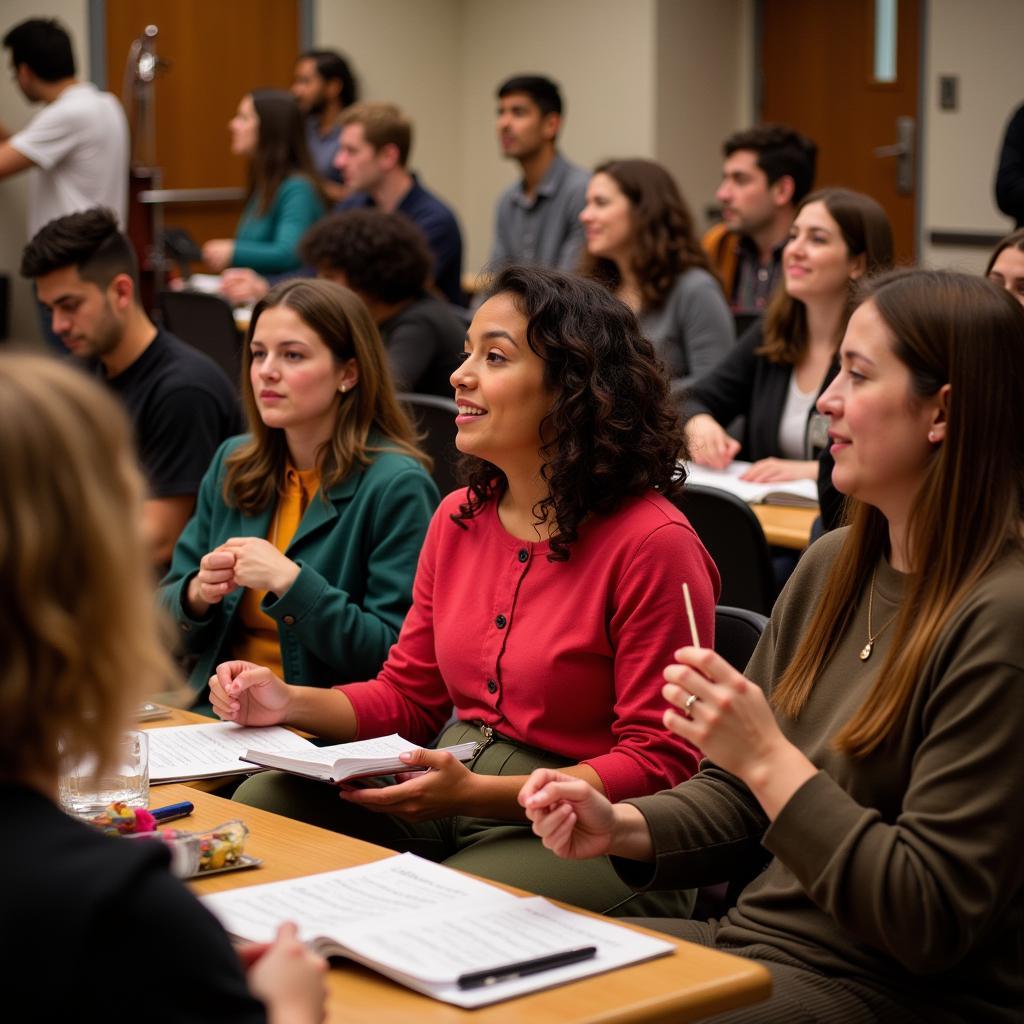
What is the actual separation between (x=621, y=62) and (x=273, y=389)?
20.1ft

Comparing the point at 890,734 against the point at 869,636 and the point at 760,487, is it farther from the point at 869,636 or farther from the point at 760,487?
the point at 760,487

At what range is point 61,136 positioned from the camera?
6.50 metres

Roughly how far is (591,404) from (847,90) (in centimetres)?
657

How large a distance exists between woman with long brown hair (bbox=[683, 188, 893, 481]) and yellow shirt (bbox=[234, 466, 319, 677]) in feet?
4.54

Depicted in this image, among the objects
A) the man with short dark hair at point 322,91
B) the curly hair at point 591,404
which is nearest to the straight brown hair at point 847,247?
the curly hair at point 591,404

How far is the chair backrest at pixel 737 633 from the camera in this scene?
7.14ft

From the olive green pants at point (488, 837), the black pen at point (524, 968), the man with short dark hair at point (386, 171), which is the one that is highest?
the man with short dark hair at point (386, 171)

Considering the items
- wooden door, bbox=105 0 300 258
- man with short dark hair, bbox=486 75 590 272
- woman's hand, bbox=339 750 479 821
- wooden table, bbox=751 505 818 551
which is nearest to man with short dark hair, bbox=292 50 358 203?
wooden door, bbox=105 0 300 258

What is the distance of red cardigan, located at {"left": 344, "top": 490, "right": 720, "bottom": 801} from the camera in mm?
2057

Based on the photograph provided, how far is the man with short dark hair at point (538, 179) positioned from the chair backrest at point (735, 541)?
363 centimetres

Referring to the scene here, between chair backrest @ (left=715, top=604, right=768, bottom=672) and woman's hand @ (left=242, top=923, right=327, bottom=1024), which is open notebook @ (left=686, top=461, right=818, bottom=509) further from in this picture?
woman's hand @ (left=242, top=923, right=327, bottom=1024)

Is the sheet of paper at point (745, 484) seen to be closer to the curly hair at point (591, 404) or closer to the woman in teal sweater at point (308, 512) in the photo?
the woman in teal sweater at point (308, 512)

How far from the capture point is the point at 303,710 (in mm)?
2309

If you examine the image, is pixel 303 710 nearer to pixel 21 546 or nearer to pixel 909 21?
pixel 21 546
